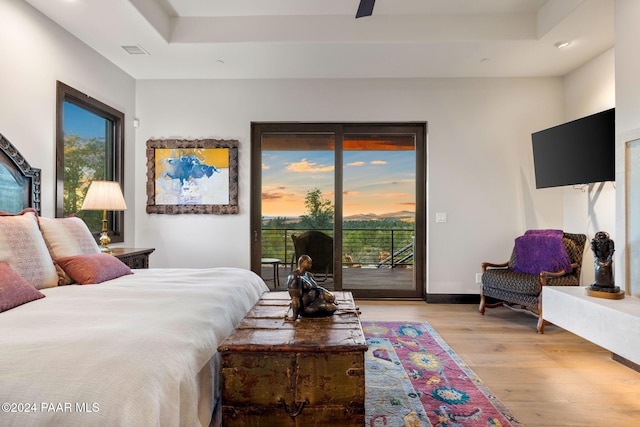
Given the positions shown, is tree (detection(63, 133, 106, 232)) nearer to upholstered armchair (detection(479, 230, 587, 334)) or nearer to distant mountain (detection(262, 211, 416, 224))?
distant mountain (detection(262, 211, 416, 224))

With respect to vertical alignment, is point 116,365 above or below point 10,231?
below

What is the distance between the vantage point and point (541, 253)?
145 inches

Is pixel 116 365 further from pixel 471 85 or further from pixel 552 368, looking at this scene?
pixel 471 85

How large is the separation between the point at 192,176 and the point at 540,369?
13.5 feet

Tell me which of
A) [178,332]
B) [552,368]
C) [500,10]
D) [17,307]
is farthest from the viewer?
[500,10]

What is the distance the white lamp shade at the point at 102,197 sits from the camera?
3182mm

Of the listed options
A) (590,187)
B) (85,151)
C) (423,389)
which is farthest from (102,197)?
(590,187)

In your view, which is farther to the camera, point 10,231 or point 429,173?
point 429,173

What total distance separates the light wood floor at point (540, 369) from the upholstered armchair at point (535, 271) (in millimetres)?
258

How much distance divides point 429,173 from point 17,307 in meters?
4.07

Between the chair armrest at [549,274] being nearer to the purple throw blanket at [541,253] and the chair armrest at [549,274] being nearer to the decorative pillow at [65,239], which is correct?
the purple throw blanket at [541,253]

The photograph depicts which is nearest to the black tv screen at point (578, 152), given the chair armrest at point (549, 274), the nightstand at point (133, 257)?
the chair armrest at point (549, 274)

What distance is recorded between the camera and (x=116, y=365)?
103 centimetres

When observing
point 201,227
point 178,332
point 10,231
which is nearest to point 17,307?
point 10,231
